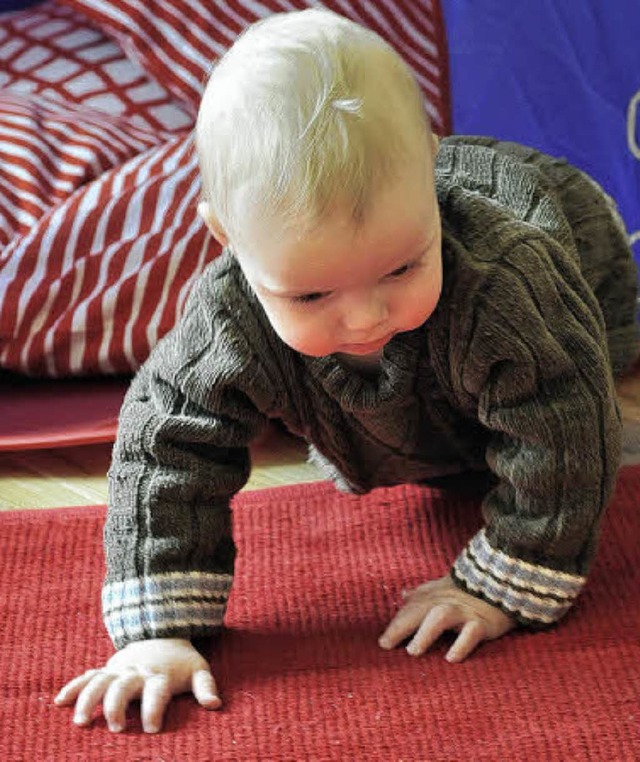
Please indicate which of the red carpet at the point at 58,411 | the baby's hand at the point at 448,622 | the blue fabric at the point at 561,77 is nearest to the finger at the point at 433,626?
the baby's hand at the point at 448,622

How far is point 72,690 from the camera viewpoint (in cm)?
87

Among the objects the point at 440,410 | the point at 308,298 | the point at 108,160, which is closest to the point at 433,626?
the point at 440,410

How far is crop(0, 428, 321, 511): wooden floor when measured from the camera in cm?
115

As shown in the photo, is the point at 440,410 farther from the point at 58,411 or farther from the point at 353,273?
the point at 58,411

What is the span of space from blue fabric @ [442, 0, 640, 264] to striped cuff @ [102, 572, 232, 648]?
695mm

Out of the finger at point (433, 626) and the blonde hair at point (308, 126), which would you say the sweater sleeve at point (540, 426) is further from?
the blonde hair at point (308, 126)

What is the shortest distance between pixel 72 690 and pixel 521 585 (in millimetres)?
293

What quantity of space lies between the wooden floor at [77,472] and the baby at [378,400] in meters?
0.21

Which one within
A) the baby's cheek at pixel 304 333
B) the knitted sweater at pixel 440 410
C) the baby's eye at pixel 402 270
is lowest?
the knitted sweater at pixel 440 410

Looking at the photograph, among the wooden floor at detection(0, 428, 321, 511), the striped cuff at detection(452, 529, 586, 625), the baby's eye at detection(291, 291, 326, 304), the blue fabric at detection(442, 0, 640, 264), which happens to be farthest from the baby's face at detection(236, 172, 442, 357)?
the blue fabric at detection(442, 0, 640, 264)

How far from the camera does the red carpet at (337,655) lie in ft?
2.67

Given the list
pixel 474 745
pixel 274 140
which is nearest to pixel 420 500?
pixel 474 745

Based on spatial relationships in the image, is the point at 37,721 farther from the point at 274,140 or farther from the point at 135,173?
the point at 135,173

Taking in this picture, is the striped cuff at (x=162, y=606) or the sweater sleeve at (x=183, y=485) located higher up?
the sweater sleeve at (x=183, y=485)
